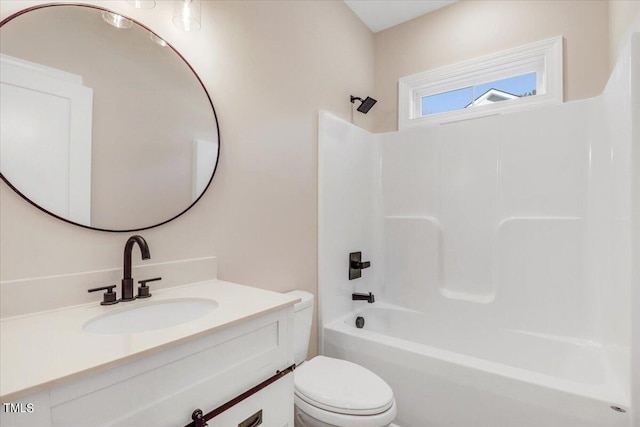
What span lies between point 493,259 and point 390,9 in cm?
215

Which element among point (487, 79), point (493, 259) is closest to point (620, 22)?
point (487, 79)

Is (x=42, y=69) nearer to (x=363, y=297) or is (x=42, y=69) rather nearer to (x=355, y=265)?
(x=355, y=265)

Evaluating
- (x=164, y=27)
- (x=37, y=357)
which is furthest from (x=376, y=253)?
(x=37, y=357)

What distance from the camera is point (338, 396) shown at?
135cm

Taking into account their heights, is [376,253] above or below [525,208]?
below

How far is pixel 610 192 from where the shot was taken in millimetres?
1751

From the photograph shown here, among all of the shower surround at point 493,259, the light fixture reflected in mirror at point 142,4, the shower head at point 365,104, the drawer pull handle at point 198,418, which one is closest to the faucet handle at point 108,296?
the drawer pull handle at point 198,418

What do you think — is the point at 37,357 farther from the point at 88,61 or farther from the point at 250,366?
the point at 88,61

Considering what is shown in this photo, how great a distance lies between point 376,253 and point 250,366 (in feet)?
6.28

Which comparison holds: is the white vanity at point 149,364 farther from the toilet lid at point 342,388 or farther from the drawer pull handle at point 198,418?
the toilet lid at point 342,388

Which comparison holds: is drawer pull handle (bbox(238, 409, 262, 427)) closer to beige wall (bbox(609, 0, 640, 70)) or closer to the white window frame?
beige wall (bbox(609, 0, 640, 70))

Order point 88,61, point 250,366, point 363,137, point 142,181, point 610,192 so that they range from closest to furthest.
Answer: point 250,366 < point 88,61 < point 142,181 < point 610,192 < point 363,137

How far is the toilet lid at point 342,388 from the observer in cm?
130

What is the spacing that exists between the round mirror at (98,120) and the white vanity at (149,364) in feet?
1.22
